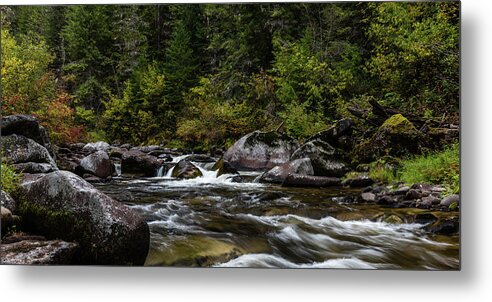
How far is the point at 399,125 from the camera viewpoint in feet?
11.1

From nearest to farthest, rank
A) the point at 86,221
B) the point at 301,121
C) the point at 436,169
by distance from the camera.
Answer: the point at 86,221
the point at 436,169
the point at 301,121

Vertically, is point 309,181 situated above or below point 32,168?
below

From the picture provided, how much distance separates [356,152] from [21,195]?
2.50 meters

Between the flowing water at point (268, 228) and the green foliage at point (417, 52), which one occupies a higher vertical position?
the green foliage at point (417, 52)

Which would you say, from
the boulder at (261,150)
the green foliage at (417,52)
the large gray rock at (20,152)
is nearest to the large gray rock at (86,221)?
the large gray rock at (20,152)

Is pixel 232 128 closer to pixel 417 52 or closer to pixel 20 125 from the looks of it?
pixel 417 52

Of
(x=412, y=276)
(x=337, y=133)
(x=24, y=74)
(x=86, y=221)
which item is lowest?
(x=412, y=276)

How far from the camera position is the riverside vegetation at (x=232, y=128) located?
3.25m

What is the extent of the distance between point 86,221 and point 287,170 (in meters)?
1.49

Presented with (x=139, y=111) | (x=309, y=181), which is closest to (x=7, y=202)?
(x=139, y=111)

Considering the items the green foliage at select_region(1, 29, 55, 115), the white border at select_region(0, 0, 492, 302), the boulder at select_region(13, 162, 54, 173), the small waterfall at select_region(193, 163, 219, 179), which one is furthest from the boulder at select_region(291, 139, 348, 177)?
the green foliage at select_region(1, 29, 55, 115)

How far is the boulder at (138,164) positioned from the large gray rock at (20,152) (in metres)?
0.52

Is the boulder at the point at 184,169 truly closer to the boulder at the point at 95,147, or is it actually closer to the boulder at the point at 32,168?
the boulder at the point at 95,147

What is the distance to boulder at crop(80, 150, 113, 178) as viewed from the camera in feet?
11.3
